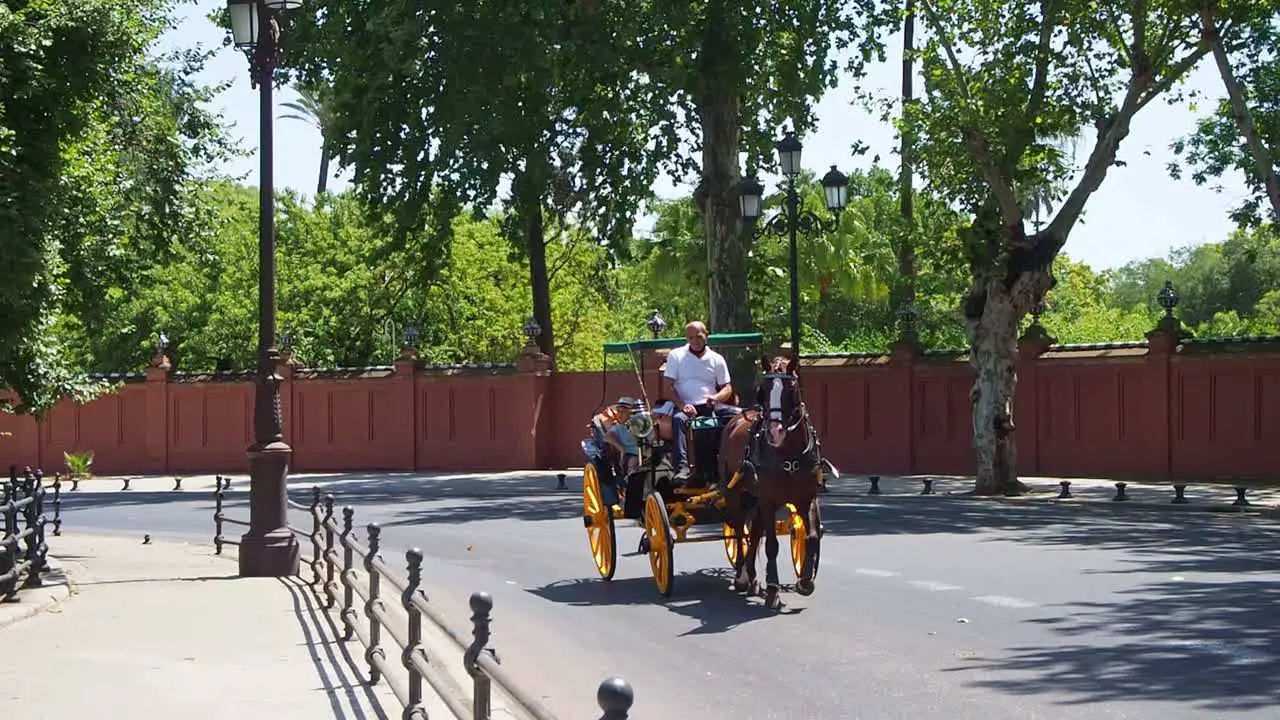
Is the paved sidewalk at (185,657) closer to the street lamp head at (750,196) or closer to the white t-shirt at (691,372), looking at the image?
the white t-shirt at (691,372)

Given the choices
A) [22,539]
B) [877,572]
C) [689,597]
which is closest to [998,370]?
[877,572]

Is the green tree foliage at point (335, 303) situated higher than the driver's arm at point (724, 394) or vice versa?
the green tree foliage at point (335, 303)

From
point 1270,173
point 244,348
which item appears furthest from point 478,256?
point 1270,173

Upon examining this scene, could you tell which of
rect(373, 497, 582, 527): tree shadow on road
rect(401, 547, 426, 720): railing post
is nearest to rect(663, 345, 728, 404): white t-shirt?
rect(401, 547, 426, 720): railing post

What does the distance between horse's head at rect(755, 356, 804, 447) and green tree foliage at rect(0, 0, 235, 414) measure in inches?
268

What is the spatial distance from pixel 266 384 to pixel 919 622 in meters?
8.12

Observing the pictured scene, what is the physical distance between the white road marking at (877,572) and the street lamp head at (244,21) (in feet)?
28.3

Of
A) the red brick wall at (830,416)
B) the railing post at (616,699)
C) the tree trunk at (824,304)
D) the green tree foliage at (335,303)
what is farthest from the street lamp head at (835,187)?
the tree trunk at (824,304)

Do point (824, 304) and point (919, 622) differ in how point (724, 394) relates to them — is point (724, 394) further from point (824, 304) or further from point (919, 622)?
point (824, 304)

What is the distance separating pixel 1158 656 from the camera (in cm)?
1103

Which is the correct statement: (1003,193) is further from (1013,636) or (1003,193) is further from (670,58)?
(1013,636)

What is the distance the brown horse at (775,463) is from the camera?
13492mm

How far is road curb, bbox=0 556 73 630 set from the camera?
14.1m

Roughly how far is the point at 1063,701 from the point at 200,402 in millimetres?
41359
